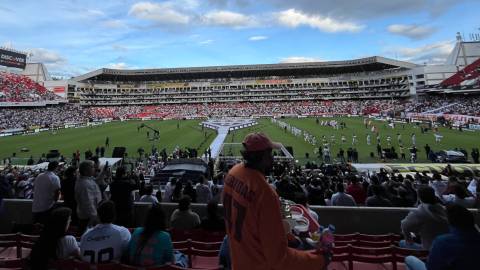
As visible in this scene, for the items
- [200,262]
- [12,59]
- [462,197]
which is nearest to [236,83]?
[12,59]

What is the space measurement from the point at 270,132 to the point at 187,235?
3247 cm

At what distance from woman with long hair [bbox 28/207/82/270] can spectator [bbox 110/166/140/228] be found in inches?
76.0

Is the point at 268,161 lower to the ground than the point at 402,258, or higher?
higher

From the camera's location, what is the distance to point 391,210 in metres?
5.61

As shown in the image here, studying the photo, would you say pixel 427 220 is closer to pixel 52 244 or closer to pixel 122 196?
pixel 52 244

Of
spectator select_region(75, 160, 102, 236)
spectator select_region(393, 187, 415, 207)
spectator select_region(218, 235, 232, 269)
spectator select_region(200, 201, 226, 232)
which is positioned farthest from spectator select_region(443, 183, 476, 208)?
spectator select_region(75, 160, 102, 236)

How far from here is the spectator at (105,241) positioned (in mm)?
3082

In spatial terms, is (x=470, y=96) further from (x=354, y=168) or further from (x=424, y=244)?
(x=424, y=244)

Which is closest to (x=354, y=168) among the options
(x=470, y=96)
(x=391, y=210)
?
(x=391, y=210)

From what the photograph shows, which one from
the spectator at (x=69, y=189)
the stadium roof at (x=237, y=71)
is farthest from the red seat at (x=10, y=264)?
the stadium roof at (x=237, y=71)

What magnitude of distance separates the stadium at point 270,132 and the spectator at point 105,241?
259 millimetres

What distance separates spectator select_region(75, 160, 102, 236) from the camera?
457 cm

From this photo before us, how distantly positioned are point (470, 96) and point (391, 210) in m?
71.6

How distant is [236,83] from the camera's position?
98.4 meters
